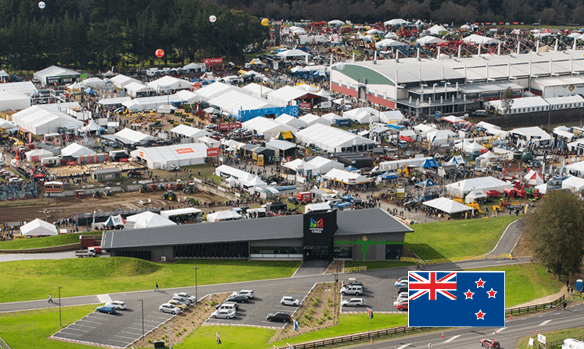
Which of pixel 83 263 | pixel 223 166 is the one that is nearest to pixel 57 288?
pixel 83 263

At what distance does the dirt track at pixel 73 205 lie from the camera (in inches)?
2665

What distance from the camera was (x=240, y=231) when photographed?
5841cm

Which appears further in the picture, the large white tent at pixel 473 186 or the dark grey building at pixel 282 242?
the large white tent at pixel 473 186

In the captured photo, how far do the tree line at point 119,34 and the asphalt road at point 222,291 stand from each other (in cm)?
8939

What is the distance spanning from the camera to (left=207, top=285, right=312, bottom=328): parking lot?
47.4 meters

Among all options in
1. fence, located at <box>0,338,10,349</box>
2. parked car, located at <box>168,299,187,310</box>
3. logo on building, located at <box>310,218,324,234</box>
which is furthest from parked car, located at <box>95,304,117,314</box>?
logo on building, located at <box>310,218,324,234</box>

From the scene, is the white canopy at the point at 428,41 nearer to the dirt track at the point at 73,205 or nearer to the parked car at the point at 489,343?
the dirt track at the point at 73,205

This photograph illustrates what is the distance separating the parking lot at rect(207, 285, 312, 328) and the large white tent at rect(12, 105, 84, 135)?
5119cm

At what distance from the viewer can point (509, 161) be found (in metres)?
83.8

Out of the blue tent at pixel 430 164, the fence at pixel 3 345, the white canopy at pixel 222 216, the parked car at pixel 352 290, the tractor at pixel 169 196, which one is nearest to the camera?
the fence at pixel 3 345

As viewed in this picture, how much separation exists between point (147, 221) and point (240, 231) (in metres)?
8.82

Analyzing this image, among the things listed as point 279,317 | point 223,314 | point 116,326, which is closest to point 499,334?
point 279,317

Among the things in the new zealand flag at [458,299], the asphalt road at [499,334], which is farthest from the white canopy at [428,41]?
the new zealand flag at [458,299]

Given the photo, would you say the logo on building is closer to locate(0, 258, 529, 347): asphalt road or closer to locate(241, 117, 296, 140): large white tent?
locate(0, 258, 529, 347): asphalt road
